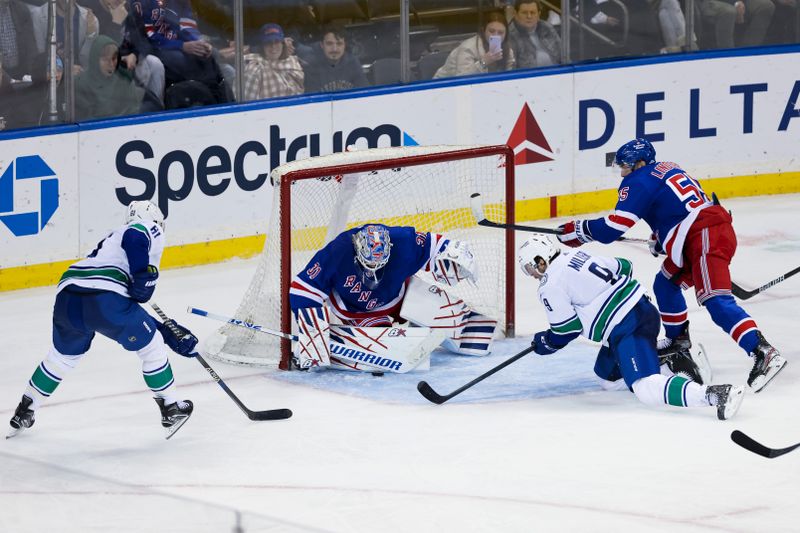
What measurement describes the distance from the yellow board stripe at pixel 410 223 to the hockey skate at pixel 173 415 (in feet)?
4.47

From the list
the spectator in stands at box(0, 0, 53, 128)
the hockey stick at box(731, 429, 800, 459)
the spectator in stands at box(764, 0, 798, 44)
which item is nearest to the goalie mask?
the hockey stick at box(731, 429, 800, 459)

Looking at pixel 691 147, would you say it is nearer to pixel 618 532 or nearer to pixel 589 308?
pixel 589 308

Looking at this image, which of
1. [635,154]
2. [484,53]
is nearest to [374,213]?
[635,154]

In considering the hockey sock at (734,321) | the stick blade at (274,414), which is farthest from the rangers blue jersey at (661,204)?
the stick blade at (274,414)

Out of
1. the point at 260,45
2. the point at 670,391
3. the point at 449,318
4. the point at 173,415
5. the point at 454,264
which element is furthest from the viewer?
the point at 260,45

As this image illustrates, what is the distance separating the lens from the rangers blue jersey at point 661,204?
21.7ft

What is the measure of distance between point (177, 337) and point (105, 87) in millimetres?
2789

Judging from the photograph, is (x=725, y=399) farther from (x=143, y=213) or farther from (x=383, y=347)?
(x=143, y=213)

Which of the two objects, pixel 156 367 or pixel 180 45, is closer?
pixel 156 367

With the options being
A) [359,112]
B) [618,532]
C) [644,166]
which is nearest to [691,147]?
[359,112]

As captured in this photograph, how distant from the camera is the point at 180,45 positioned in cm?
856

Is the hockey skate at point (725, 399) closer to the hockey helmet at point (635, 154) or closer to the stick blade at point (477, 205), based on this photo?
the hockey helmet at point (635, 154)

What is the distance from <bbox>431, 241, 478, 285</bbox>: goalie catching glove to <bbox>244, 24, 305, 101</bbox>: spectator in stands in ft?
7.38

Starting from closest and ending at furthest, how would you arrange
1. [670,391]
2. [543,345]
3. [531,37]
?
[670,391] < [543,345] < [531,37]
